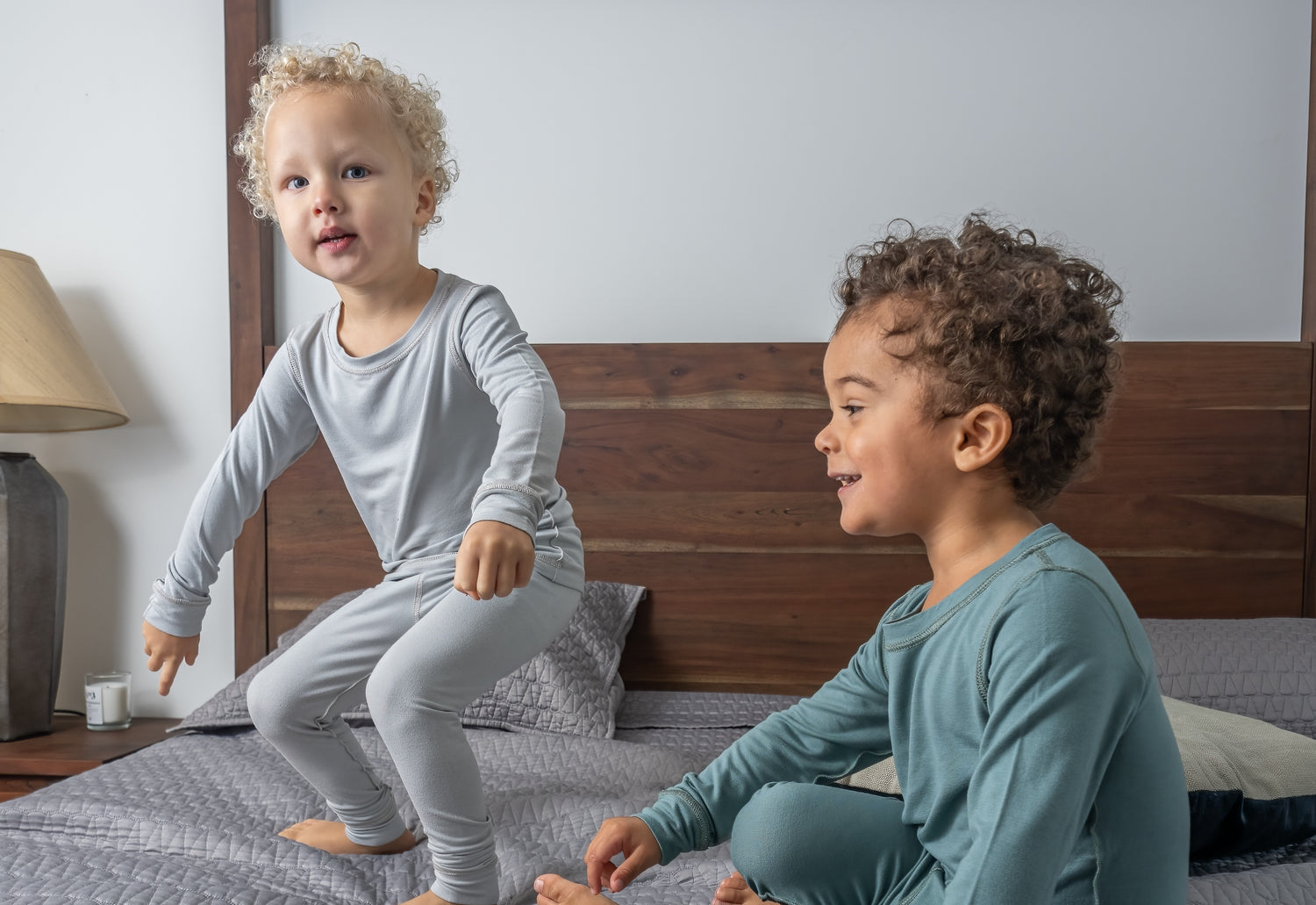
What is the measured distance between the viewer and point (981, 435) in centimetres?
80


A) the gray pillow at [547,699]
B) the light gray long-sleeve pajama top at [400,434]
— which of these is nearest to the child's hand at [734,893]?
the light gray long-sleeve pajama top at [400,434]

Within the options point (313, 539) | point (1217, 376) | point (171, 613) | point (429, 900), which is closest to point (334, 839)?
point (429, 900)

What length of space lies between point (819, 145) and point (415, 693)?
4.94 feet

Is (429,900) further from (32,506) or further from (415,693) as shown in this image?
(32,506)

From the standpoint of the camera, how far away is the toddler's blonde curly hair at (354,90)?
1.22 meters

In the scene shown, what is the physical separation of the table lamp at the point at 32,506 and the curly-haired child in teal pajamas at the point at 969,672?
152 cm

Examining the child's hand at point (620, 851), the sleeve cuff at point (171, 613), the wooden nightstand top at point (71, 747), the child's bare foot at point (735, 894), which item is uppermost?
the sleeve cuff at point (171, 613)

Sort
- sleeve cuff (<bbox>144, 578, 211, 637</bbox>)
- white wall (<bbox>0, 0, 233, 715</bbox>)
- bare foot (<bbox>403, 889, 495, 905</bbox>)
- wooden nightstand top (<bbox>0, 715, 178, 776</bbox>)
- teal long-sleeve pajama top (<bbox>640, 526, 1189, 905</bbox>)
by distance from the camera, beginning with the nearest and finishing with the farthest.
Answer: teal long-sleeve pajama top (<bbox>640, 526, 1189, 905</bbox>), bare foot (<bbox>403, 889, 495, 905</bbox>), sleeve cuff (<bbox>144, 578, 211, 637</bbox>), wooden nightstand top (<bbox>0, 715, 178, 776</bbox>), white wall (<bbox>0, 0, 233, 715</bbox>)

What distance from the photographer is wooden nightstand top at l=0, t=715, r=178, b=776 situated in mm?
1795

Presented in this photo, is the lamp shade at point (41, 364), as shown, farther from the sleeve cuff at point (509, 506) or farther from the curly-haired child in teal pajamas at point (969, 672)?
the curly-haired child in teal pajamas at point (969, 672)

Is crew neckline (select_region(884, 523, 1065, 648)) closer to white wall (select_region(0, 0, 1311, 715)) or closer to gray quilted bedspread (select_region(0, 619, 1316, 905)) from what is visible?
gray quilted bedspread (select_region(0, 619, 1316, 905))

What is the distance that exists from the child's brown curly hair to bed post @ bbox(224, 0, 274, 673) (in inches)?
Result: 66.4

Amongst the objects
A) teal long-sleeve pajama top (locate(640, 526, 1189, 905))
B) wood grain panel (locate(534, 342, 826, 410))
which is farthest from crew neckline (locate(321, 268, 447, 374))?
wood grain panel (locate(534, 342, 826, 410))

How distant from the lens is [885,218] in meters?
2.14
